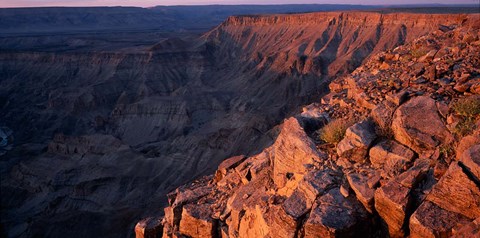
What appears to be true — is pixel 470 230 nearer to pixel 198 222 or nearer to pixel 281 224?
pixel 281 224

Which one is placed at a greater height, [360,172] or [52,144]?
[360,172]

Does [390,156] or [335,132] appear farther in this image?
[335,132]

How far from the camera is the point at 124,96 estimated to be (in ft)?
237

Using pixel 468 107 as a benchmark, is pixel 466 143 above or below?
below

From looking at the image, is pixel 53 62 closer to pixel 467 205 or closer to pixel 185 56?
pixel 185 56

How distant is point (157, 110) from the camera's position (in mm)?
62469

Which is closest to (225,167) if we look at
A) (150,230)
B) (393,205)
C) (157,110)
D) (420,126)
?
(150,230)

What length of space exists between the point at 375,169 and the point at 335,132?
1430mm

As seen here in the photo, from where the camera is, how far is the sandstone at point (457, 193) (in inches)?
253

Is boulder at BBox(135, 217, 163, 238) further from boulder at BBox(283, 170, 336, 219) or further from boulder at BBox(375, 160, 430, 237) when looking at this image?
boulder at BBox(375, 160, 430, 237)

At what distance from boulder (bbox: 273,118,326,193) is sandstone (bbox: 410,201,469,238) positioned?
2.79 meters

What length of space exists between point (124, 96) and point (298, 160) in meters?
66.3

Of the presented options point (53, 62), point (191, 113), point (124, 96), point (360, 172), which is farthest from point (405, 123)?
point (53, 62)

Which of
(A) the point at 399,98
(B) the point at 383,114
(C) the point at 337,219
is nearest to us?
(C) the point at 337,219
